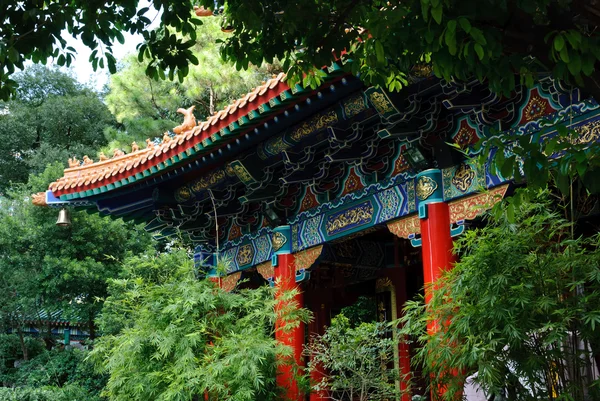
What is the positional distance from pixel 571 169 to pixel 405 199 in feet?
11.6

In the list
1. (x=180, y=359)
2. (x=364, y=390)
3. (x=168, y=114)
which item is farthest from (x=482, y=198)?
(x=168, y=114)

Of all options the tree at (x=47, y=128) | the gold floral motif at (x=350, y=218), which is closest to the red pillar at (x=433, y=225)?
the gold floral motif at (x=350, y=218)

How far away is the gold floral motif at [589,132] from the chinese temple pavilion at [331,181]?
0.5 inches

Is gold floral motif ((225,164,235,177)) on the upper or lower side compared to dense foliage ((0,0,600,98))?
upper

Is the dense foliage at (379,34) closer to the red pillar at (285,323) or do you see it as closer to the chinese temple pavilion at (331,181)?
the chinese temple pavilion at (331,181)

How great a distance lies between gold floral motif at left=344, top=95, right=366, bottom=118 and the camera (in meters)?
6.15

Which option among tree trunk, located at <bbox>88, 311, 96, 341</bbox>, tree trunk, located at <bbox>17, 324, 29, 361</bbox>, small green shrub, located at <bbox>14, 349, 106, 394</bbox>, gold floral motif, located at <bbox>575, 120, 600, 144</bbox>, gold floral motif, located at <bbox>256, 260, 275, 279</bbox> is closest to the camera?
gold floral motif, located at <bbox>575, 120, 600, 144</bbox>

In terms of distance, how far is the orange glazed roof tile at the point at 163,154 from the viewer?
6273mm

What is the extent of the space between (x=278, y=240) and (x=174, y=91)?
9.28 metres

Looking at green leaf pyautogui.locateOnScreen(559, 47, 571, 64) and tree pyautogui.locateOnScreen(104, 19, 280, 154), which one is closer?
green leaf pyautogui.locateOnScreen(559, 47, 571, 64)

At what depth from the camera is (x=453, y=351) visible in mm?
4457

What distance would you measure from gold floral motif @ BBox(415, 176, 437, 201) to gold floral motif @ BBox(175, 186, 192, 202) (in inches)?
124

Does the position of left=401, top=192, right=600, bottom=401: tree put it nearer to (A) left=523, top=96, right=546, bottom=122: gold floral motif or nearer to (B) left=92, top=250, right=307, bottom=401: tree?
(A) left=523, top=96, right=546, bottom=122: gold floral motif

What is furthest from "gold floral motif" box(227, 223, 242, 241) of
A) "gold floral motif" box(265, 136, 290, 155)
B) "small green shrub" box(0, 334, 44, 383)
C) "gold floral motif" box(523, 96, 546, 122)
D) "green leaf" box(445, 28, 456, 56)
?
"small green shrub" box(0, 334, 44, 383)
